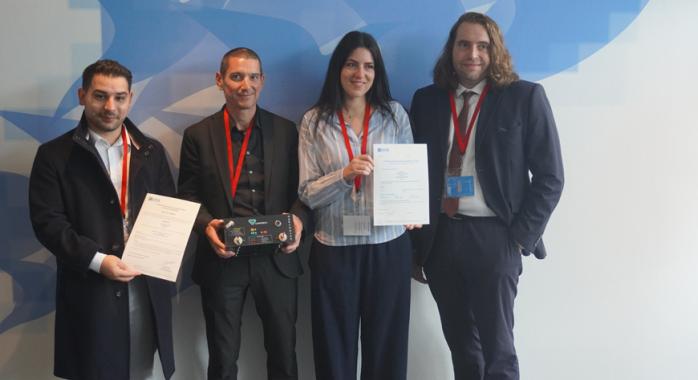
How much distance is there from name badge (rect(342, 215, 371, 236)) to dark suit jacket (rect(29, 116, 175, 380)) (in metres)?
0.87

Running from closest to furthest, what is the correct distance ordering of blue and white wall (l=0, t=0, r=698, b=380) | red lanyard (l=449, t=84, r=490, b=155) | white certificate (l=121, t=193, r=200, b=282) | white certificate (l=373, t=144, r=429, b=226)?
white certificate (l=121, t=193, r=200, b=282)
white certificate (l=373, t=144, r=429, b=226)
red lanyard (l=449, t=84, r=490, b=155)
blue and white wall (l=0, t=0, r=698, b=380)

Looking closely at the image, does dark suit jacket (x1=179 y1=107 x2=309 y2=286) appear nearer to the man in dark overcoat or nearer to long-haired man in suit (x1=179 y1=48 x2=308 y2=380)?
long-haired man in suit (x1=179 y1=48 x2=308 y2=380)

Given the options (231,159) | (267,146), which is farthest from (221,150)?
(267,146)

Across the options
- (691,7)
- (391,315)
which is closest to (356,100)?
(391,315)

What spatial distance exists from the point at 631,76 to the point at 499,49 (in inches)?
42.1

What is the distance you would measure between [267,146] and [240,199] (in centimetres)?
25

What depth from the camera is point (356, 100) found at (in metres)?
2.09

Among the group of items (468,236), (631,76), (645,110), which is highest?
(631,76)

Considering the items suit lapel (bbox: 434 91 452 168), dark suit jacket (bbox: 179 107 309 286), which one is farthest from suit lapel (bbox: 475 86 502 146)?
dark suit jacket (bbox: 179 107 309 286)

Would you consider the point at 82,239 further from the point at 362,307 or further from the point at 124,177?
the point at 362,307

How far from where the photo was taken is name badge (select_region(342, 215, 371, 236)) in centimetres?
199

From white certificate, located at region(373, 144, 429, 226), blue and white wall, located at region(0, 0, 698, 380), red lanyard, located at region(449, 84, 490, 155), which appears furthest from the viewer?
blue and white wall, located at region(0, 0, 698, 380)

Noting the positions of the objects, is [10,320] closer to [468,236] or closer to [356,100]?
[356,100]

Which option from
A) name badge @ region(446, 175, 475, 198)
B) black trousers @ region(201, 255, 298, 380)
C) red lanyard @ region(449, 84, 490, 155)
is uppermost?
red lanyard @ region(449, 84, 490, 155)
